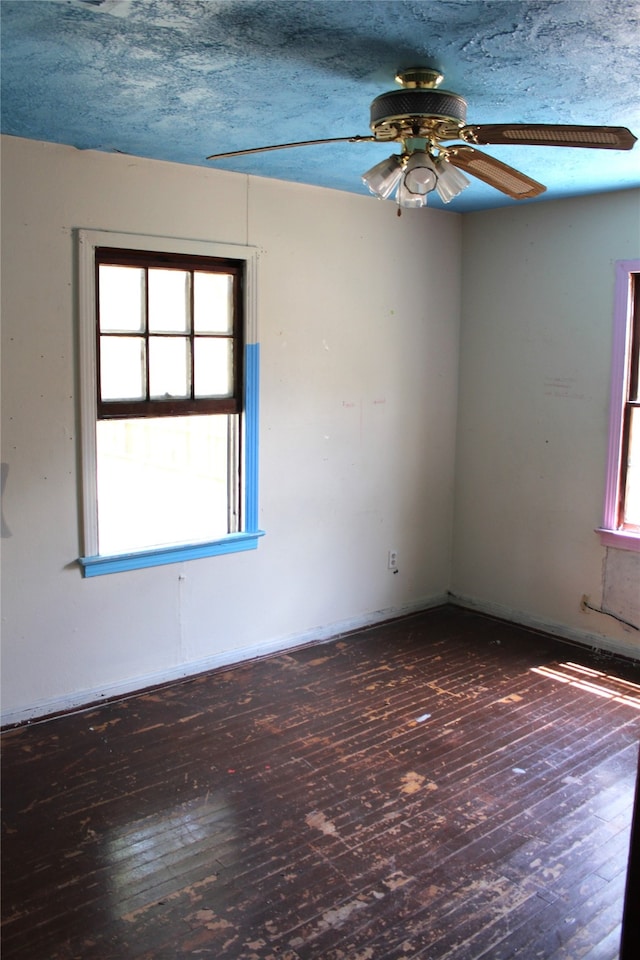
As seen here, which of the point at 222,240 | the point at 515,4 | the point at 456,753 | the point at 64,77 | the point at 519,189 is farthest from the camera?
the point at 222,240

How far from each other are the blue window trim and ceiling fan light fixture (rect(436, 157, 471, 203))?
6.28 ft

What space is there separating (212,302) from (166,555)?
1.43 metres

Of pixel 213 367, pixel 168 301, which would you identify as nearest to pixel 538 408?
pixel 213 367

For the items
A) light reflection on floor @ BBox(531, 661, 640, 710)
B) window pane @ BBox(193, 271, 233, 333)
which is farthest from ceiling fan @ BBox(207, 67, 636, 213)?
light reflection on floor @ BBox(531, 661, 640, 710)

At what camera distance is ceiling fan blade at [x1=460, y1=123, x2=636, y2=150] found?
228 centimetres

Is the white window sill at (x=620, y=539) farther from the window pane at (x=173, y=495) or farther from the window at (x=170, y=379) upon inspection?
the window pane at (x=173, y=495)

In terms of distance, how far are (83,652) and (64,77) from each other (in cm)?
265

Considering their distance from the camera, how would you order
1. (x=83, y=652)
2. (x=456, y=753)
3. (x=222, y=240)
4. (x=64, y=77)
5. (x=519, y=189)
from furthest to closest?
(x=222, y=240)
(x=83, y=652)
(x=456, y=753)
(x=519, y=189)
(x=64, y=77)

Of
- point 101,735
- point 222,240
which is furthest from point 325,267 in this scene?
point 101,735

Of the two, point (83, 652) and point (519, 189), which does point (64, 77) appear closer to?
point (519, 189)

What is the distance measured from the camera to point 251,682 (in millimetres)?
4465

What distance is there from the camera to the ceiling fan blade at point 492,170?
2693 millimetres

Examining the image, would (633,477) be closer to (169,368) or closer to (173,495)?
(169,368)

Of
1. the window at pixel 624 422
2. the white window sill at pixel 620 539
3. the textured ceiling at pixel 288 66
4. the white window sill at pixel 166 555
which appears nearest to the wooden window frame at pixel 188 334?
the textured ceiling at pixel 288 66
